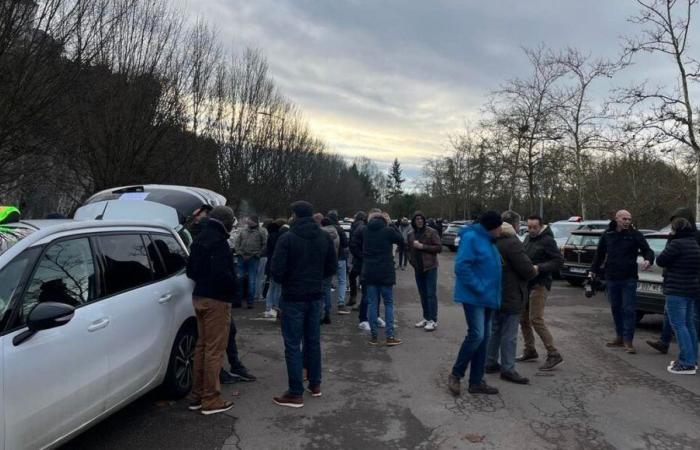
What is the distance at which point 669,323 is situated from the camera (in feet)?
22.9

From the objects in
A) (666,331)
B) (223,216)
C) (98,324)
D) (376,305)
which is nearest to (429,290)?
(376,305)

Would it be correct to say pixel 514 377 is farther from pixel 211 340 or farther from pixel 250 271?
pixel 250 271

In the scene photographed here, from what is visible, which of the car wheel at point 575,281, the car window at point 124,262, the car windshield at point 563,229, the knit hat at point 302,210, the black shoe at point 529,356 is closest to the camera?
the car window at point 124,262

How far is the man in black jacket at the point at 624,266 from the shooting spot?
7.12 metres

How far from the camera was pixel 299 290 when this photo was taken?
5.08 m

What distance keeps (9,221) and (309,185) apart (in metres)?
35.5

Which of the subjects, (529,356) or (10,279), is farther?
(529,356)

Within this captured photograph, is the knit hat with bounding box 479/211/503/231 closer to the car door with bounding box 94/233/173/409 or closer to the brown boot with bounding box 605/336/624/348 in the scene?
the car door with bounding box 94/233/173/409

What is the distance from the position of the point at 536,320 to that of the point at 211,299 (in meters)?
4.04

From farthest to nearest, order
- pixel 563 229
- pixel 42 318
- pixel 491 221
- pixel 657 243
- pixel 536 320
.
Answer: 1. pixel 563 229
2. pixel 657 243
3. pixel 536 320
4. pixel 491 221
5. pixel 42 318

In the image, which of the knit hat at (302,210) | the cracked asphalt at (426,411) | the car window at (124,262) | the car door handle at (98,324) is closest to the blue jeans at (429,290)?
the cracked asphalt at (426,411)

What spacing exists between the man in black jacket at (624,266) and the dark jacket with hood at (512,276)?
80.8 inches

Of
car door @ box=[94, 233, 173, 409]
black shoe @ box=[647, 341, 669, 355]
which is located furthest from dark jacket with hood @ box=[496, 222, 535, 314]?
car door @ box=[94, 233, 173, 409]

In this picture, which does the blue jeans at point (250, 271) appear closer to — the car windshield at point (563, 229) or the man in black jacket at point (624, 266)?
the man in black jacket at point (624, 266)
